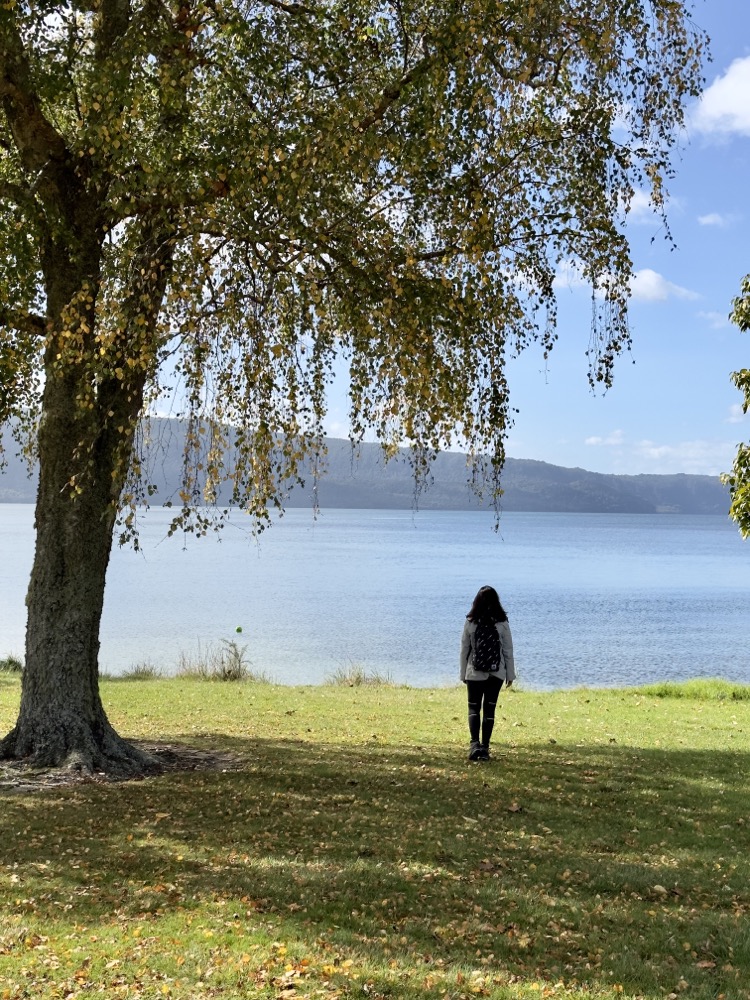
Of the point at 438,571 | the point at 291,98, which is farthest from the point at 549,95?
the point at 438,571

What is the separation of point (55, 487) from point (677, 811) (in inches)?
308

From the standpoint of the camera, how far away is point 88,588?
38.7ft

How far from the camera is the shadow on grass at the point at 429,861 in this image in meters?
6.34

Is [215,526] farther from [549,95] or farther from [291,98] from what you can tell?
A: [549,95]

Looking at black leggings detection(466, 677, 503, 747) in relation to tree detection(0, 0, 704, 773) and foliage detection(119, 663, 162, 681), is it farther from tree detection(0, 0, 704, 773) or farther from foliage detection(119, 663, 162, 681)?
foliage detection(119, 663, 162, 681)

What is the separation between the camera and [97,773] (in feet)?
37.2

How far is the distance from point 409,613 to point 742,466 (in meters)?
40.1

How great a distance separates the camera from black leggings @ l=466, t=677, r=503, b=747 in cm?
1273

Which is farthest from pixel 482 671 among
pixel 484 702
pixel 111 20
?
pixel 111 20

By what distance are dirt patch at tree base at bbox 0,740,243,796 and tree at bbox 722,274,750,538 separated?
7.07 metres

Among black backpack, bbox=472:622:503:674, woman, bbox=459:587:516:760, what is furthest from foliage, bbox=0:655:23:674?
black backpack, bbox=472:622:503:674

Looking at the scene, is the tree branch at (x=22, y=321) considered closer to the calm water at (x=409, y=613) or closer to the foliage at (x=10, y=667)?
the calm water at (x=409, y=613)

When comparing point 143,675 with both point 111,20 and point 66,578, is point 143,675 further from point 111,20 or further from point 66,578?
point 111,20

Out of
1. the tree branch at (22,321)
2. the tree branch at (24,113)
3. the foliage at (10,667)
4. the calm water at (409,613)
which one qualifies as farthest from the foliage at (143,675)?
the tree branch at (24,113)
